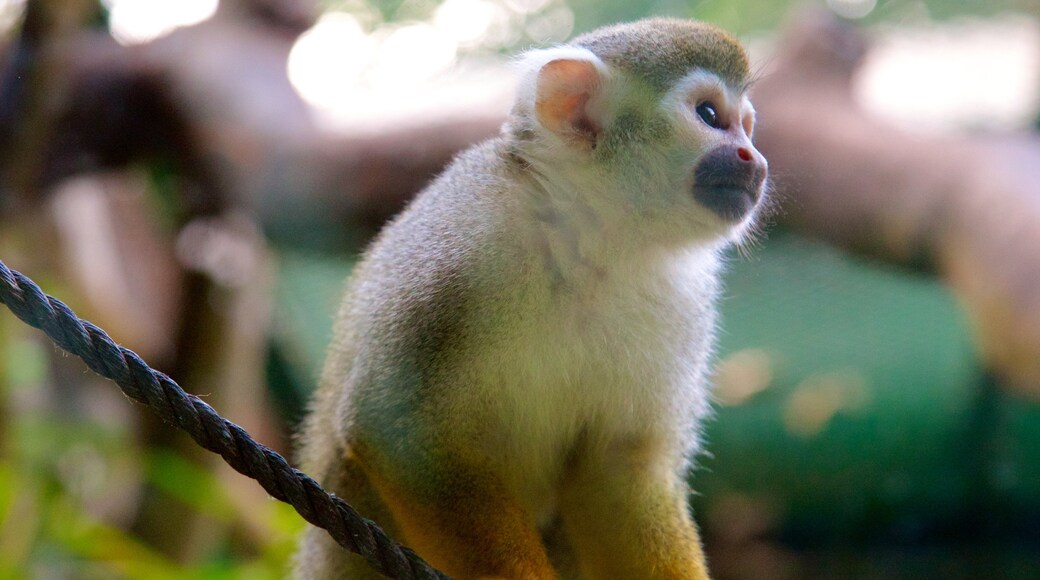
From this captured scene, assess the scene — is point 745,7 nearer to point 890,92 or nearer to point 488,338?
point 890,92

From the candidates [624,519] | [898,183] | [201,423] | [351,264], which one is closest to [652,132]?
[624,519]

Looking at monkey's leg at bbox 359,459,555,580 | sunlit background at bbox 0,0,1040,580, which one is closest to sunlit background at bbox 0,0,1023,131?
sunlit background at bbox 0,0,1040,580

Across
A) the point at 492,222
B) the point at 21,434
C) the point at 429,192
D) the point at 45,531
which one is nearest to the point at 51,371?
the point at 21,434

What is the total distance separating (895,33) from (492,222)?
14.5 ft

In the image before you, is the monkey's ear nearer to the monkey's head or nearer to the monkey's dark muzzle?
the monkey's head

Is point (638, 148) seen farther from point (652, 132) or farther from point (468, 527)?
point (468, 527)

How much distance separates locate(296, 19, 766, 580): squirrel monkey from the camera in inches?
103

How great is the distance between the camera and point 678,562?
9.90 feet

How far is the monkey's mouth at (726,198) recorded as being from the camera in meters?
2.85

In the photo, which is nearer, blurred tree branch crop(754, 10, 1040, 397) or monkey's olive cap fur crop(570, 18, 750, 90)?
monkey's olive cap fur crop(570, 18, 750, 90)

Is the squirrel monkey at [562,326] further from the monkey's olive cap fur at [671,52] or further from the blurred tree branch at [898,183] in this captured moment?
the blurred tree branch at [898,183]

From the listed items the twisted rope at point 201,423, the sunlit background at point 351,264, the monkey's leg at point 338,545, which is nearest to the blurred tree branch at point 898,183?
the sunlit background at point 351,264

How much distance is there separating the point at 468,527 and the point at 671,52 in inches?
58.3

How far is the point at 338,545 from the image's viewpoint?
3.05m
